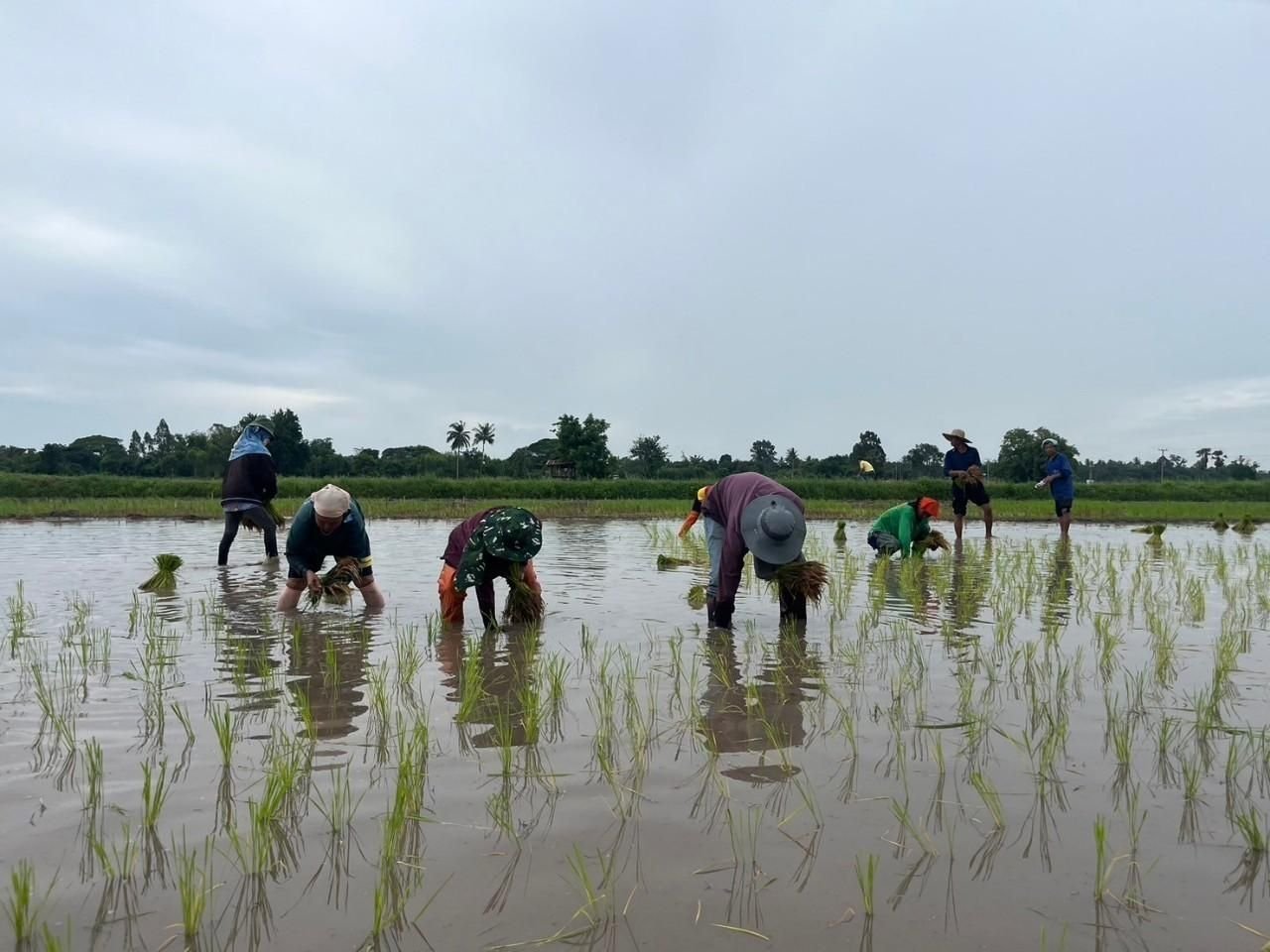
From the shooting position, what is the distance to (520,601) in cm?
504

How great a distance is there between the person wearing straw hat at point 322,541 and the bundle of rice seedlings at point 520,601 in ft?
3.10

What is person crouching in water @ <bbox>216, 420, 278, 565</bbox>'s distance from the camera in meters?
7.48

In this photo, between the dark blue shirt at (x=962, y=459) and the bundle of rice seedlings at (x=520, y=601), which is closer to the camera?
the bundle of rice seedlings at (x=520, y=601)

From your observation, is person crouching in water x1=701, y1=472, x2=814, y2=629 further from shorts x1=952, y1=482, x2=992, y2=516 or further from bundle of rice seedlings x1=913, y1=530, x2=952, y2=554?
shorts x1=952, y1=482, x2=992, y2=516

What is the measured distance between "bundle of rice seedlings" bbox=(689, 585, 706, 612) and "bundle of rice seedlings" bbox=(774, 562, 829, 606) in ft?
3.48

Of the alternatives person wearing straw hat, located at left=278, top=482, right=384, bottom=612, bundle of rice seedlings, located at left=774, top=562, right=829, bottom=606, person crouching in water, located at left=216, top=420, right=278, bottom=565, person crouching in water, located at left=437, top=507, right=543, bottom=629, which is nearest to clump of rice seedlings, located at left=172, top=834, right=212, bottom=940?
person crouching in water, located at left=437, top=507, right=543, bottom=629

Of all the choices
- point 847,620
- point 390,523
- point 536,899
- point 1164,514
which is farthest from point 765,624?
point 1164,514

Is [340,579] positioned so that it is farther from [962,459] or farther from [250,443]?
[962,459]

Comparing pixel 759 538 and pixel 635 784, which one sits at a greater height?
pixel 759 538

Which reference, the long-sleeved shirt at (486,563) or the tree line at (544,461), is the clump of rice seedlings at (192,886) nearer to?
the long-sleeved shirt at (486,563)

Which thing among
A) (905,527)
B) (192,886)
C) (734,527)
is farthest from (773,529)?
(905,527)

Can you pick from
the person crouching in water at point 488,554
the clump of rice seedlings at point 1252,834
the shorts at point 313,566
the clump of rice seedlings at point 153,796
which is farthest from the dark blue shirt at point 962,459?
the clump of rice seedlings at point 153,796

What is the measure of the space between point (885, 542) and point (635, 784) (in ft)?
21.8

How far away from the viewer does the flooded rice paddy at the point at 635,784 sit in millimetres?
1753
